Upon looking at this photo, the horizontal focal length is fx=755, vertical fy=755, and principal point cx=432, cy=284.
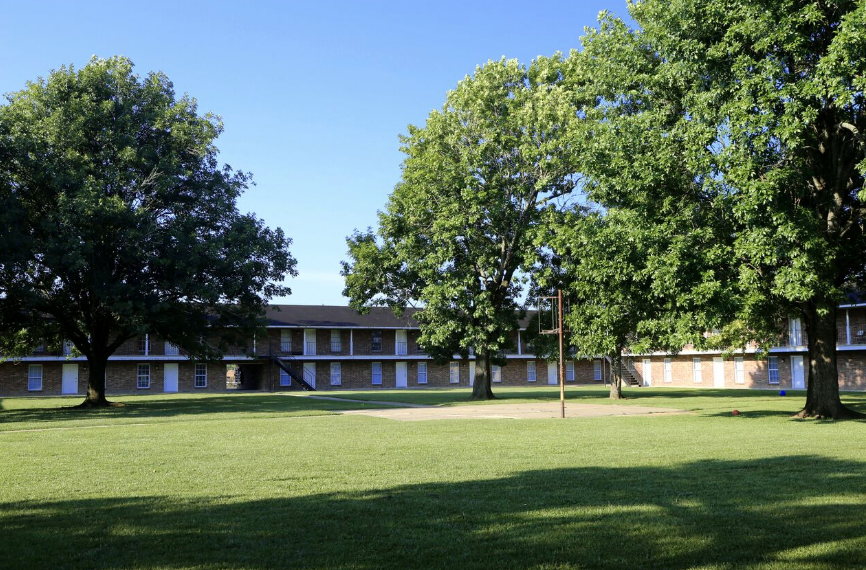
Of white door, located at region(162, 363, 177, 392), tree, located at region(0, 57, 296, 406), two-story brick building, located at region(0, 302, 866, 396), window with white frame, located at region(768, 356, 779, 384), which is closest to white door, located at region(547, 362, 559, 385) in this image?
two-story brick building, located at region(0, 302, 866, 396)

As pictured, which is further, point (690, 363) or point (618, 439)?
point (690, 363)

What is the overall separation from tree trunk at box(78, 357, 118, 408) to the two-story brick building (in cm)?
1676

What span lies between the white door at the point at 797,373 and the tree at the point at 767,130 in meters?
34.5

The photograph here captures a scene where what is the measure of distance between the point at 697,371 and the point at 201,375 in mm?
39783

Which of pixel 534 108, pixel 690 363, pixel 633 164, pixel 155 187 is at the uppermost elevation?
pixel 534 108

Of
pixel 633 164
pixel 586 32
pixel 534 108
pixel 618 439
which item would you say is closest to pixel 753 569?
pixel 618 439

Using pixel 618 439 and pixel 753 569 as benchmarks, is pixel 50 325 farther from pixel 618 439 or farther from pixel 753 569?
pixel 753 569

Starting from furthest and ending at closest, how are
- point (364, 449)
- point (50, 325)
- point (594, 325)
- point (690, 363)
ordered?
point (690, 363)
point (50, 325)
point (594, 325)
point (364, 449)

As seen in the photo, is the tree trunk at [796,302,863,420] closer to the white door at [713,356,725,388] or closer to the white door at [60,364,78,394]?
the white door at [713,356,725,388]

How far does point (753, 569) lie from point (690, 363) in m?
60.0

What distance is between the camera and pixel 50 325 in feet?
116

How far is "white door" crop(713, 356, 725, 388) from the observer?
58625mm

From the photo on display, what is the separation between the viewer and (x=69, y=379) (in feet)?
181

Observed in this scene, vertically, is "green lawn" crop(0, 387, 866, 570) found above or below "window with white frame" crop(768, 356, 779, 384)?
above
